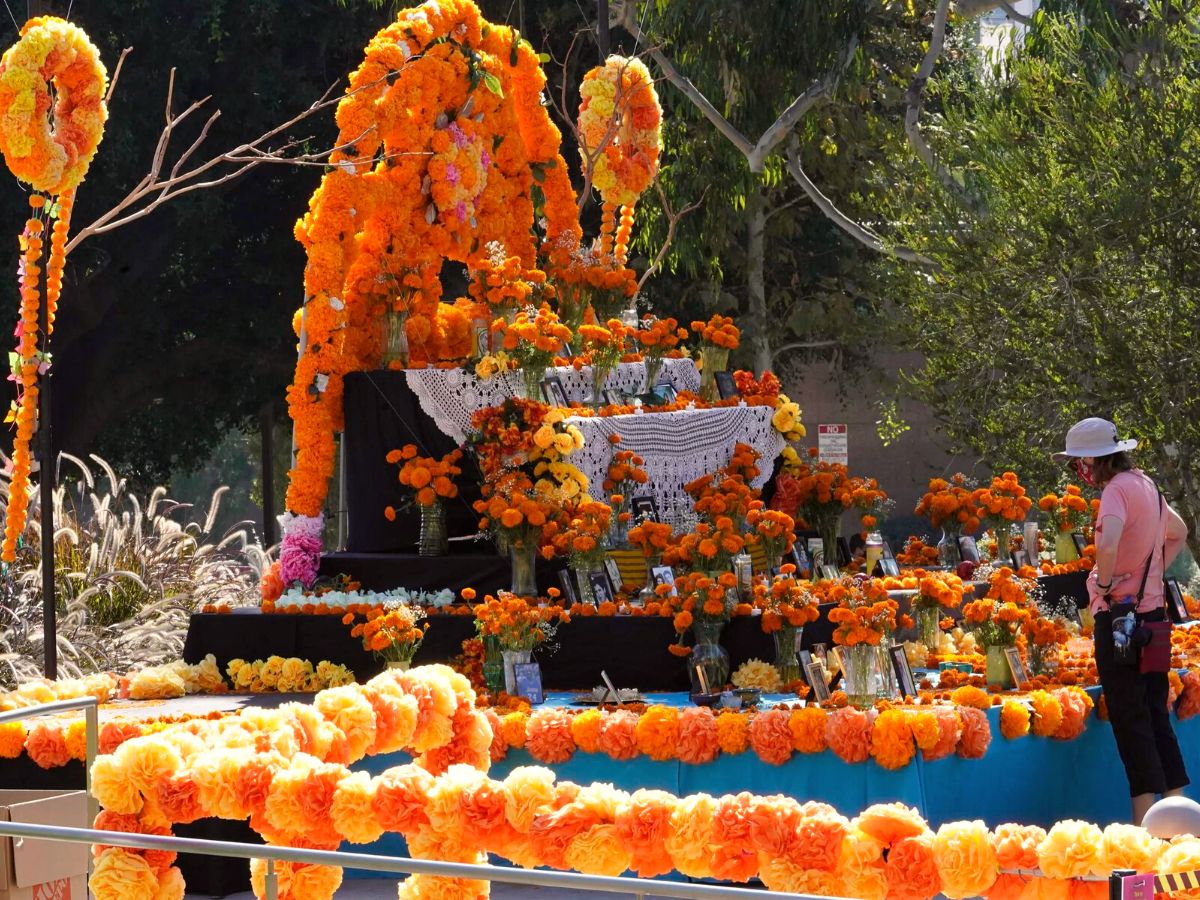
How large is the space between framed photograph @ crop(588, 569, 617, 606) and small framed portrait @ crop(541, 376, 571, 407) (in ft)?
5.01

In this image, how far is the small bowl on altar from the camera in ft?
25.2

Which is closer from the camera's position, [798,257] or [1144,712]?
[1144,712]

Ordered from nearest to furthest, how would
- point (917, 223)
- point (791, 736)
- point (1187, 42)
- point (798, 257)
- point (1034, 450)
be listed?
point (791, 736), point (1187, 42), point (1034, 450), point (917, 223), point (798, 257)

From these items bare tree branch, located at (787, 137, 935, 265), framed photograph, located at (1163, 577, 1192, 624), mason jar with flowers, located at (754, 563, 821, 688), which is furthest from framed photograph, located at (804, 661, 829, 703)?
bare tree branch, located at (787, 137, 935, 265)

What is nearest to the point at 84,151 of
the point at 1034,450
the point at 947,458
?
the point at 1034,450

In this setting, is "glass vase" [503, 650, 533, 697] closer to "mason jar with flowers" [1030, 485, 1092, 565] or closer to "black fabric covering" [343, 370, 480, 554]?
"black fabric covering" [343, 370, 480, 554]

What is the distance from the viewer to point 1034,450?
46.1 feet

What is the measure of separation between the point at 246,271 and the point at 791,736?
13.8 m

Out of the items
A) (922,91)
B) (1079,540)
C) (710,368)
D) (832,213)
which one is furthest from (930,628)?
(832,213)

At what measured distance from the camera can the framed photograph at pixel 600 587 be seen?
8.88 metres

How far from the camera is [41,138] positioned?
867 cm

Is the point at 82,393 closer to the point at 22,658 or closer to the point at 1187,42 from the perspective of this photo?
the point at 22,658

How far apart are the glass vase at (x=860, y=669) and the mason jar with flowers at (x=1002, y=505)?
11.3 ft

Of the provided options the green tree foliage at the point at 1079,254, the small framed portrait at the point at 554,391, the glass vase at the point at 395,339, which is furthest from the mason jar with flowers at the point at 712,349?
the green tree foliage at the point at 1079,254
